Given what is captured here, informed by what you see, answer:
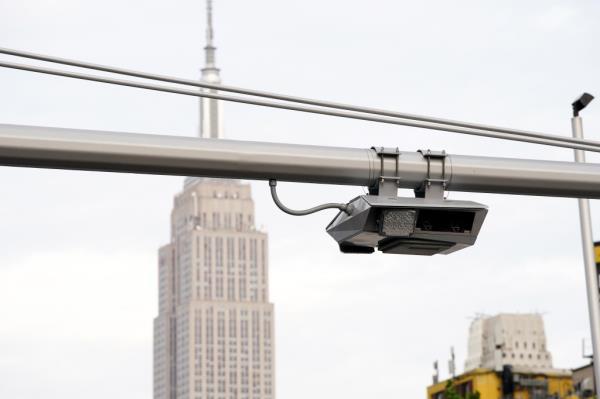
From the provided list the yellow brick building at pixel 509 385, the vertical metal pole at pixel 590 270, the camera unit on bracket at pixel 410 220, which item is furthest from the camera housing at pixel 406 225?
the yellow brick building at pixel 509 385

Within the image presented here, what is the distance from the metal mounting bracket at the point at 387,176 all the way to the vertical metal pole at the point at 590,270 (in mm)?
9396

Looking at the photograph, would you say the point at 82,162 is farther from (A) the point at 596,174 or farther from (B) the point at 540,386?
(B) the point at 540,386

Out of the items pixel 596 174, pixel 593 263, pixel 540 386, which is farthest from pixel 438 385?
pixel 596 174

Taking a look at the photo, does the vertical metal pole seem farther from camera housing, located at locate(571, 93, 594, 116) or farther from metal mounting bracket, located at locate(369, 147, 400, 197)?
metal mounting bracket, located at locate(369, 147, 400, 197)

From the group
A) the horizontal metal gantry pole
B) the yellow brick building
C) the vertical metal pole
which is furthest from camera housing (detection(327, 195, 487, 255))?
the yellow brick building

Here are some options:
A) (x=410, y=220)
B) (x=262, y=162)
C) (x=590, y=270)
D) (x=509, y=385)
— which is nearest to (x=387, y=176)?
(x=410, y=220)

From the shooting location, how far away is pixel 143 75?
11.8 m

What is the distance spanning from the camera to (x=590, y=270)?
21609 mm

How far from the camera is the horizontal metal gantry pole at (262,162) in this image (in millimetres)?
11586

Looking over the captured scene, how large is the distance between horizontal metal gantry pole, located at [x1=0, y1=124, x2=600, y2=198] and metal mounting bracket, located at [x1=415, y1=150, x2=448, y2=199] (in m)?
0.03

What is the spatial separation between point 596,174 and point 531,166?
515mm

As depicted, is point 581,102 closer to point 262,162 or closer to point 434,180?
Result: point 434,180

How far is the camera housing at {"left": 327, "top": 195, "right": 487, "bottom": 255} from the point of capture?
475 inches

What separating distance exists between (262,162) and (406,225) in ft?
3.50
